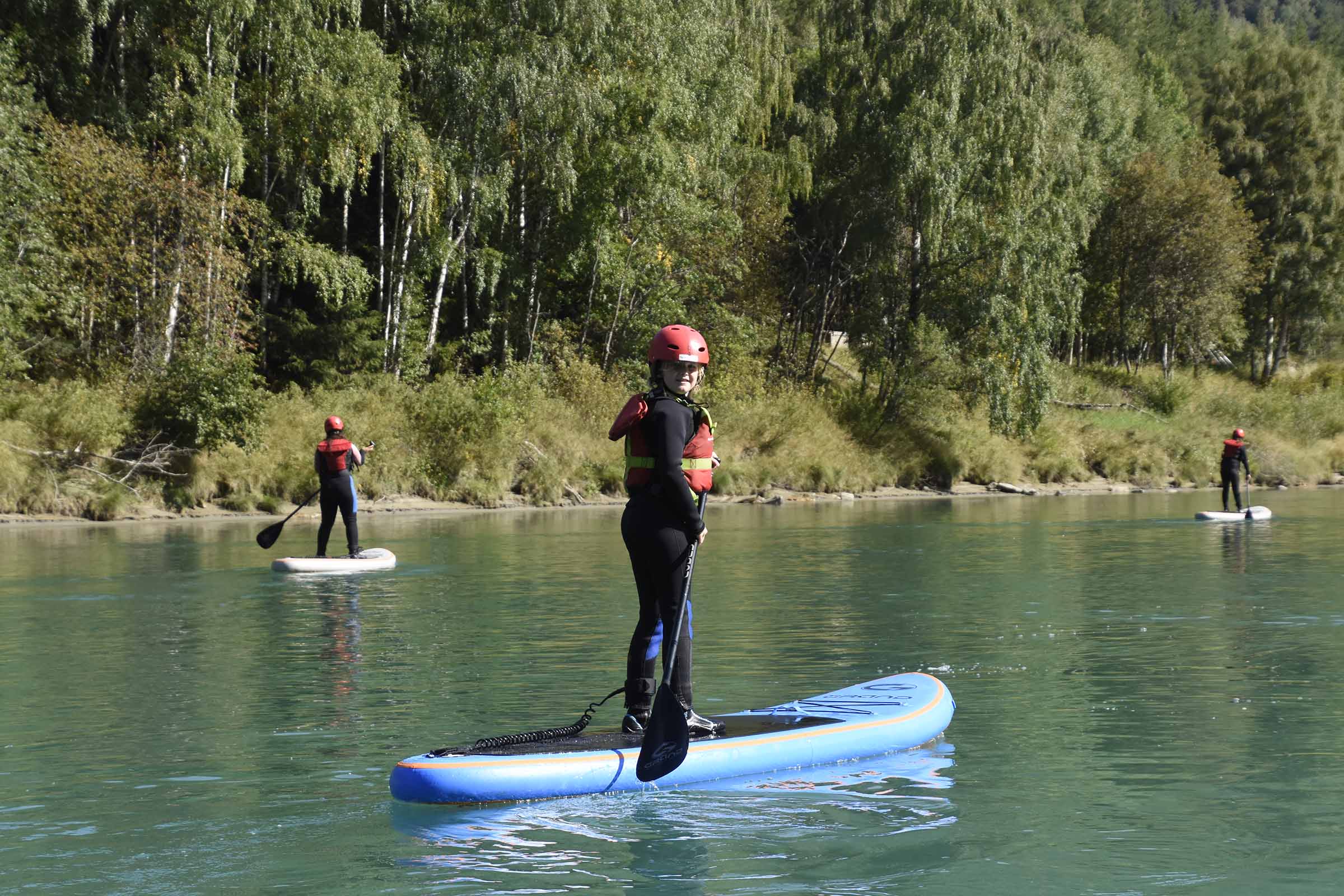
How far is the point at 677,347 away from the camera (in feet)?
22.7

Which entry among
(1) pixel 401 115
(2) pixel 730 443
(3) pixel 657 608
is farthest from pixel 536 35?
(3) pixel 657 608

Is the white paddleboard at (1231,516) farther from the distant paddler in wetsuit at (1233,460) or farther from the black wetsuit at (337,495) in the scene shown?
the black wetsuit at (337,495)

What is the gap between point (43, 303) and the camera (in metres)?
27.9

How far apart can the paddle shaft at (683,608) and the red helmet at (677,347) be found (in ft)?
2.34

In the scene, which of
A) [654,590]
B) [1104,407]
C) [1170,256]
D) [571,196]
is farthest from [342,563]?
[1170,256]

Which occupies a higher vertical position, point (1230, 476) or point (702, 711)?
point (1230, 476)

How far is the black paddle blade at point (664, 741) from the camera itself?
6371 mm

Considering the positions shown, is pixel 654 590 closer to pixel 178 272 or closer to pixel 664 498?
pixel 664 498

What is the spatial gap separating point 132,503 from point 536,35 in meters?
13.1

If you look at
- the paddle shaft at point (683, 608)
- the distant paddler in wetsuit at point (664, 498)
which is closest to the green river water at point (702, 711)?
the paddle shaft at point (683, 608)

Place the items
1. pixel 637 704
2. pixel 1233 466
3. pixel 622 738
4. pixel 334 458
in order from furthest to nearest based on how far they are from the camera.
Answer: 1. pixel 1233 466
2. pixel 334 458
3. pixel 637 704
4. pixel 622 738

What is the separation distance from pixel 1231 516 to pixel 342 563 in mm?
15602

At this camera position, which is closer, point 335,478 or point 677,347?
point 677,347

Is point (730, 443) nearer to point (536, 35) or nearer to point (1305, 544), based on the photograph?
point (536, 35)
